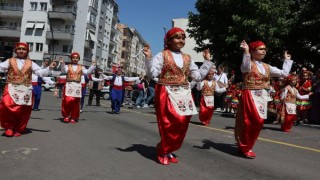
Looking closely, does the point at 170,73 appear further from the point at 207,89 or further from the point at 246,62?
the point at 207,89

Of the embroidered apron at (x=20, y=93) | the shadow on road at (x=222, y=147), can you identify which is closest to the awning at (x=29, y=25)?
the embroidered apron at (x=20, y=93)

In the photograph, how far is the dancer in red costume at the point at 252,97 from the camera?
6.65 m

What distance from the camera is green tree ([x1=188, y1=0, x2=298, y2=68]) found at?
2488 cm

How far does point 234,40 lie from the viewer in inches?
996

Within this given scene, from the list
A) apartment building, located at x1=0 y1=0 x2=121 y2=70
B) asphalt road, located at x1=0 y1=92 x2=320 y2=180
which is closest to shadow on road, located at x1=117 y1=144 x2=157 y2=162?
asphalt road, located at x1=0 y1=92 x2=320 y2=180

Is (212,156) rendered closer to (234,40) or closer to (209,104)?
(209,104)

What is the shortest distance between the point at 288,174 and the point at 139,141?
3.31m

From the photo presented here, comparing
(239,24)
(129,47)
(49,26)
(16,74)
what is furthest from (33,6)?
(16,74)

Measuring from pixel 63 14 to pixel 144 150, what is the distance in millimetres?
55379

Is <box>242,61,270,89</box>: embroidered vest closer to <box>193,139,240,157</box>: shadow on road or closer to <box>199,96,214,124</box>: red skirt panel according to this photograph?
<box>193,139,240,157</box>: shadow on road

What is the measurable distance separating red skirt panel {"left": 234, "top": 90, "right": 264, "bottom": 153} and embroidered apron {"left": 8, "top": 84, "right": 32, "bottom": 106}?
4.24 m

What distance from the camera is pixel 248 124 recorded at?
668cm

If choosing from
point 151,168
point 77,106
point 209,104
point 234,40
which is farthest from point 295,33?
point 151,168

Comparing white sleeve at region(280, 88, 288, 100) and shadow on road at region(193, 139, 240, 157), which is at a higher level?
white sleeve at region(280, 88, 288, 100)
